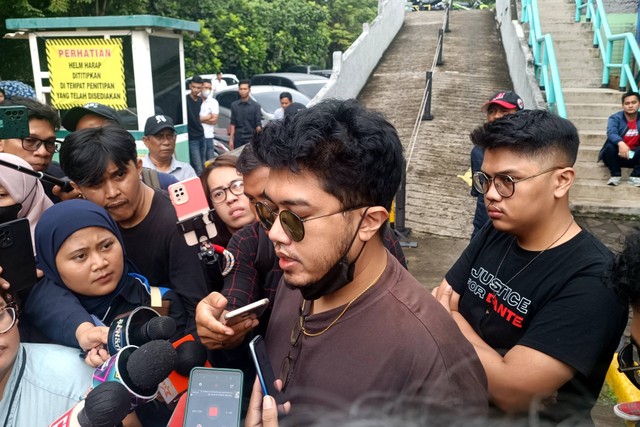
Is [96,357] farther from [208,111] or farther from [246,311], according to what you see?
[208,111]

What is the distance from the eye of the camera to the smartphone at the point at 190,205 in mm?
2025

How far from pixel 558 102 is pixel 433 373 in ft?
23.5

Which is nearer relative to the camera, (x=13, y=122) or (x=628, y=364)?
(x=628, y=364)

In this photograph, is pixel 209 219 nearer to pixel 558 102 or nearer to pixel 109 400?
pixel 109 400

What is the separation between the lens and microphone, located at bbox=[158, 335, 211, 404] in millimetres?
1848

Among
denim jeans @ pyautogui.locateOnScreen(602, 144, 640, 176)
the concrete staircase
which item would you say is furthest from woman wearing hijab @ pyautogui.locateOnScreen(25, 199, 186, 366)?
denim jeans @ pyautogui.locateOnScreen(602, 144, 640, 176)

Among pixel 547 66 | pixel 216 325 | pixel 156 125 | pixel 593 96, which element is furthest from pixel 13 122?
pixel 547 66

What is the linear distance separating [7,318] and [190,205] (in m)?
0.72

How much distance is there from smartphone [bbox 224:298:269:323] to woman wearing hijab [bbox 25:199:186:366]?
0.64m

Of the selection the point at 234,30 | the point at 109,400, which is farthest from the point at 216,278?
the point at 234,30

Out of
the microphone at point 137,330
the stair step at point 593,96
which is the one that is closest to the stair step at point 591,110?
the stair step at point 593,96

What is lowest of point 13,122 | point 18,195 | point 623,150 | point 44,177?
point 623,150

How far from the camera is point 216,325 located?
177cm

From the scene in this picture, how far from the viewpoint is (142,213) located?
2.72m
